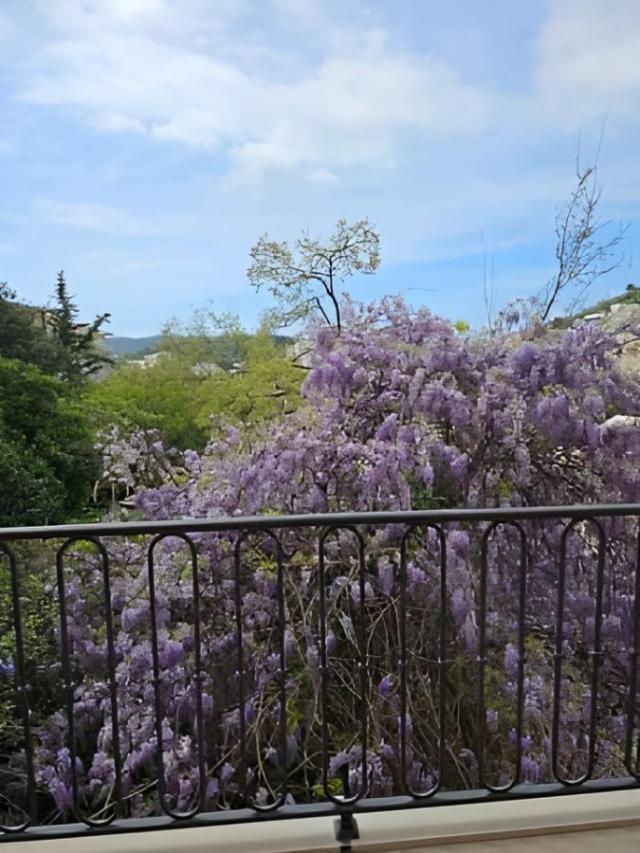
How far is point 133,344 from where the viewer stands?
484cm

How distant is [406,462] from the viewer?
11.0 ft

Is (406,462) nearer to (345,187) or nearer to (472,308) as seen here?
(472,308)

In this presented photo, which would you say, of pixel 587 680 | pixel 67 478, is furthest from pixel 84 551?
pixel 587 680

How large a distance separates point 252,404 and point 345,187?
144 centimetres

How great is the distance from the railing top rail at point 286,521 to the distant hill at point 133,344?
10.9ft

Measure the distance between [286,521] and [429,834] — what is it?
0.87m

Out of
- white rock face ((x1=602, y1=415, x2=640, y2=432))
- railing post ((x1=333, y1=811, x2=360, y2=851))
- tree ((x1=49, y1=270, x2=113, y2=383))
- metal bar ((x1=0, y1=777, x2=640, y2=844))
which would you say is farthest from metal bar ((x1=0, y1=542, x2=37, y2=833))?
tree ((x1=49, y1=270, x2=113, y2=383))

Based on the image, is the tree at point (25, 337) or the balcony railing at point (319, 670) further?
the tree at point (25, 337)

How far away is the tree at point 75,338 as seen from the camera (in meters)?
4.62

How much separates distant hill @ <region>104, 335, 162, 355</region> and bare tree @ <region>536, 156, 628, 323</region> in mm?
2576

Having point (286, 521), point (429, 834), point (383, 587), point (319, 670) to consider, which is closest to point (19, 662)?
point (286, 521)

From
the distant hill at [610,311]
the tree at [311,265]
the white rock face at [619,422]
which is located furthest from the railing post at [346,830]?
the tree at [311,265]

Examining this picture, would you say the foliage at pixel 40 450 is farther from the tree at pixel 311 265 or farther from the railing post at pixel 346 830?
the railing post at pixel 346 830

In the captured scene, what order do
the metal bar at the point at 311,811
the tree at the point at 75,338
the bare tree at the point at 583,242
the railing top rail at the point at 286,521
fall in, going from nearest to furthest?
the railing top rail at the point at 286,521 < the metal bar at the point at 311,811 < the bare tree at the point at 583,242 < the tree at the point at 75,338
